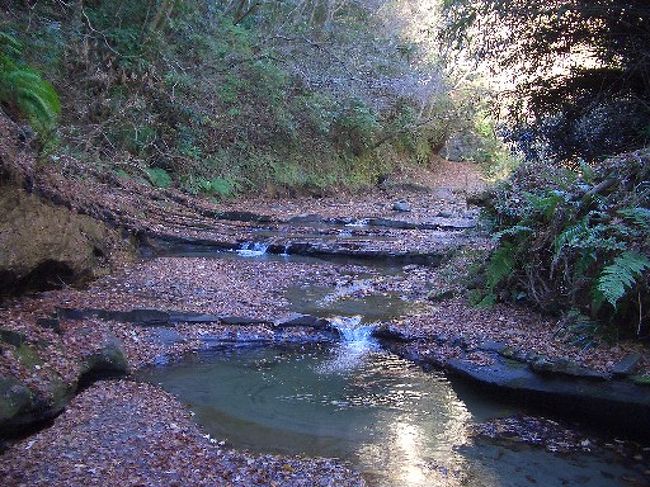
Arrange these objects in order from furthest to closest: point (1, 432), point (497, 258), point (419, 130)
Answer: point (419, 130), point (497, 258), point (1, 432)

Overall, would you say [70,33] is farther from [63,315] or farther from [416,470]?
[416,470]

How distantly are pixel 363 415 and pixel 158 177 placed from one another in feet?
43.1

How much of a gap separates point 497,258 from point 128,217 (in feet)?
25.8

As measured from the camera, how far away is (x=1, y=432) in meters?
5.69

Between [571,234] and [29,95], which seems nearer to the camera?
[571,234]

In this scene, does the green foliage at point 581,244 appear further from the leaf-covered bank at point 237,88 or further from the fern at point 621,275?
the leaf-covered bank at point 237,88

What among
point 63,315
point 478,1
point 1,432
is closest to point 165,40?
point 478,1

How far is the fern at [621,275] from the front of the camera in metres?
6.74

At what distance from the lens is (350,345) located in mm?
9289

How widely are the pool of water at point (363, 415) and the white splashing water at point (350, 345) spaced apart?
1.1 inches

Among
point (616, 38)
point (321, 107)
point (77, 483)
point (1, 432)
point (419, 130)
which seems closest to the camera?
point (77, 483)

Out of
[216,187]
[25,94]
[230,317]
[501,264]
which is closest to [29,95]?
[25,94]

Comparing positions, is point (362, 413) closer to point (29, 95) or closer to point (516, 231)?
point (516, 231)

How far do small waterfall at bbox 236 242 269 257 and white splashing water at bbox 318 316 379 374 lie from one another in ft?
17.7
